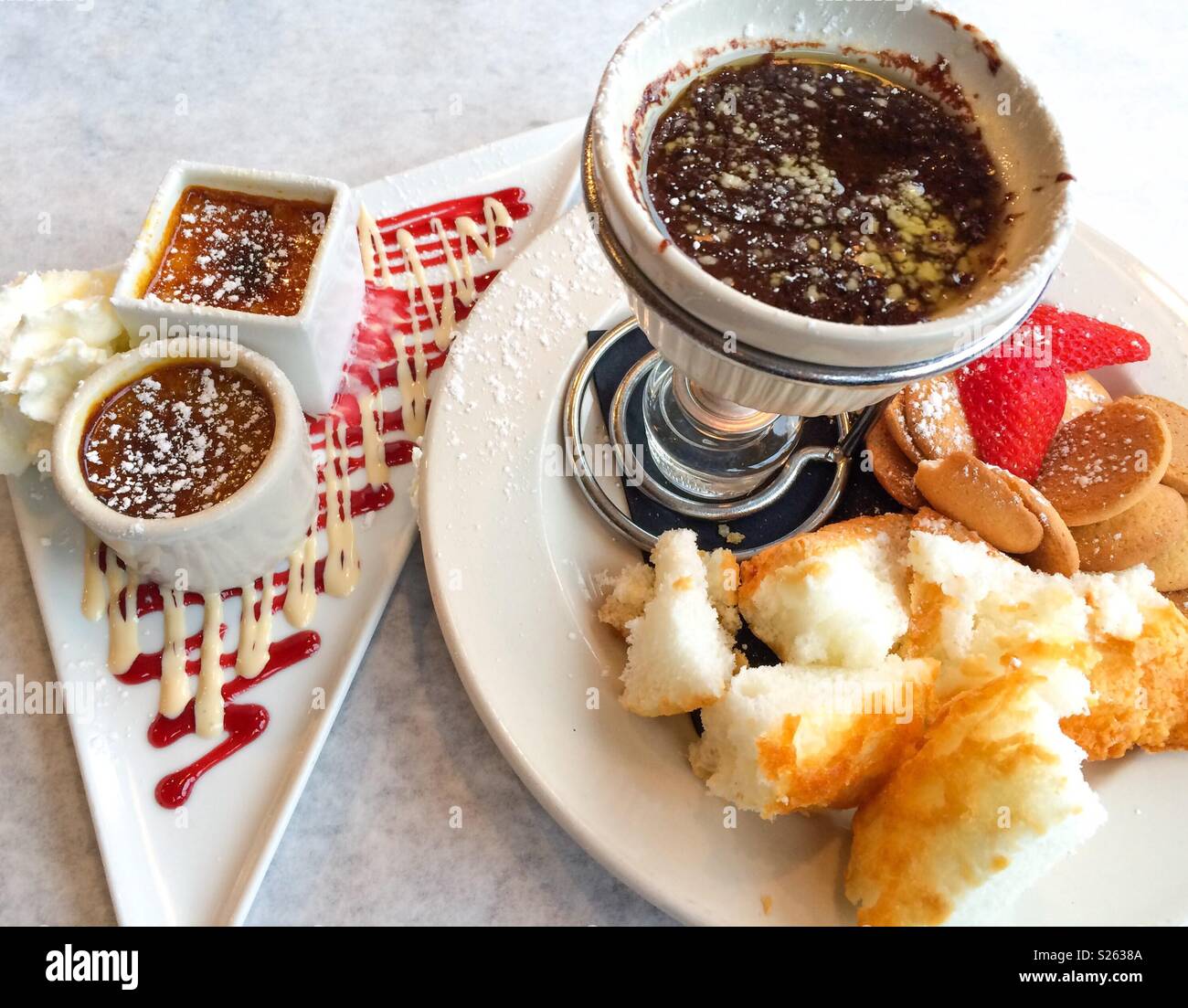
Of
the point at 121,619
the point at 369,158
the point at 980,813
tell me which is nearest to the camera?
the point at 980,813

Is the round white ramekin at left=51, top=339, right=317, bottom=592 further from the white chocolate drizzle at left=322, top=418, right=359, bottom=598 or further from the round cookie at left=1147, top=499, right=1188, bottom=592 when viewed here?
the round cookie at left=1147, top=499, right=1188, bottom=592

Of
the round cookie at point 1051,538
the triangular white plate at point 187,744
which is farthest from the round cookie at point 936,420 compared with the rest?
the triangular white plate at point 187,744

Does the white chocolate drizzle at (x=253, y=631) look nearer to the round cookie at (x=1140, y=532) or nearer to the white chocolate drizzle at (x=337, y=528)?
the white chocolate drizzle at (x=337, y=528)

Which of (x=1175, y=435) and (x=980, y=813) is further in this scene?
(x=1175, y=435)

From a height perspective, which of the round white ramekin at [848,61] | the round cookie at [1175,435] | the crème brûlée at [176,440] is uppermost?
the round white ramekin at [848,61]

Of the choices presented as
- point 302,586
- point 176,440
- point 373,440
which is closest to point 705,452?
point 373,440

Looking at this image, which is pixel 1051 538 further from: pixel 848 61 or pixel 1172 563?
pixel 848 61
